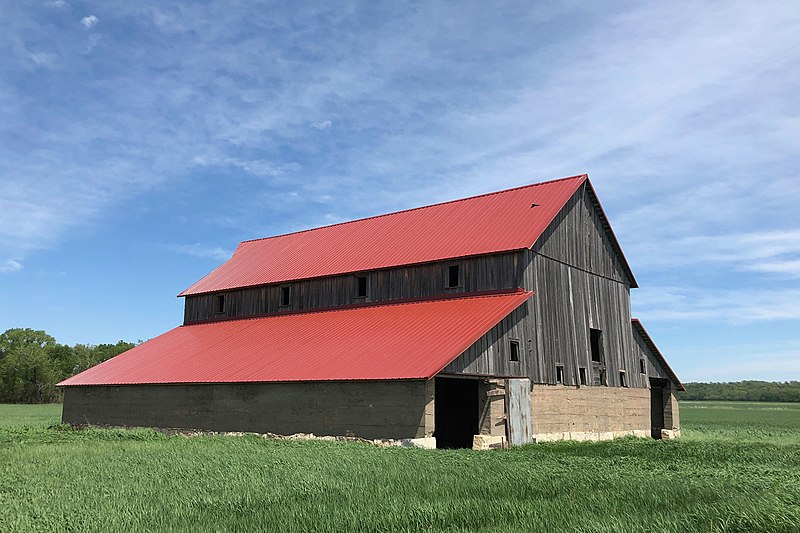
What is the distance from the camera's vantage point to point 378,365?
91.5 feet

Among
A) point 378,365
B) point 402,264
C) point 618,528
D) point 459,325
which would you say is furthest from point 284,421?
point 618,528

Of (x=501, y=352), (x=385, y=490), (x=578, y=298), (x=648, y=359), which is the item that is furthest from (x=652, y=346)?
(x=385, y=490)

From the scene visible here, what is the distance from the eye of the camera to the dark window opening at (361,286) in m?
39.2

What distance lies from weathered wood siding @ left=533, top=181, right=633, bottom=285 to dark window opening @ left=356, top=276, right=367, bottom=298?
1031 centimetres

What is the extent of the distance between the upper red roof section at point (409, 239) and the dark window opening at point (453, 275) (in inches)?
26.0

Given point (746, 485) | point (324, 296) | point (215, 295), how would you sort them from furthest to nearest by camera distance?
point (215, 295)
point (324, 296)
point (746, 485)

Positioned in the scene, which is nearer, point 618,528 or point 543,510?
point 618,528

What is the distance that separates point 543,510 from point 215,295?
127 feet

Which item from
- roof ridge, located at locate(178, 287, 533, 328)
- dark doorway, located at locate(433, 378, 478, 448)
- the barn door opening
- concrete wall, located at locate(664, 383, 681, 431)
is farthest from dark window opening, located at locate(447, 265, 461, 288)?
concrete wall, located at locate(664, 383, 681, 431)

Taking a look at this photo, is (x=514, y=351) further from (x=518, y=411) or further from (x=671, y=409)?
(x=671, y=409)

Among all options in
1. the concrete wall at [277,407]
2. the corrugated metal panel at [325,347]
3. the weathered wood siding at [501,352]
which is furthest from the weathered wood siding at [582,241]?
the concrete wall at [277,407]

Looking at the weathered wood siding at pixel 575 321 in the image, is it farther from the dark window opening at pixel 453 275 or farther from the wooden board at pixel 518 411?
the dark window opening at pixel 453 275

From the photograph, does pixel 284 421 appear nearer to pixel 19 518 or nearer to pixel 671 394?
pixel 19 518

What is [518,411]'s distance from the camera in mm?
29859
